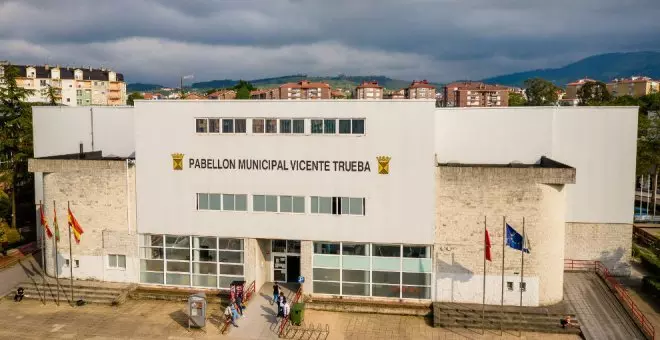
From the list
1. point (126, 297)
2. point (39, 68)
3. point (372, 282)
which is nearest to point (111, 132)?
point (126, 297)

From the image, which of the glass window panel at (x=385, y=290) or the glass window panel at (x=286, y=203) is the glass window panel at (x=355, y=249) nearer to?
the glass window panel at (x=385, y=290)

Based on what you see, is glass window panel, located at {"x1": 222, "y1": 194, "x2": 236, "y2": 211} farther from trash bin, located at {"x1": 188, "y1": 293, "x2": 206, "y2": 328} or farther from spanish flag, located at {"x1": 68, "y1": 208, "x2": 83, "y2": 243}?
spanish flag, located at {"x1": 68, "y1": 208, "x2": 83, "y2": 243}

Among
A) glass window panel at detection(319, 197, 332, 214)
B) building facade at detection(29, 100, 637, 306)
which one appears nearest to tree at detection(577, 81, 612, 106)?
building facade at detection(29, 100, 637, 306)

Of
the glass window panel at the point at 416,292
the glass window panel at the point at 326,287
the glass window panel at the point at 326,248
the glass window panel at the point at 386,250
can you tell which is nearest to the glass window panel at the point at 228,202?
the glass window panel at the point at 326,248

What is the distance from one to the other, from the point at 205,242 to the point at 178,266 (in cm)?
199

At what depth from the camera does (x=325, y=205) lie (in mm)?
25594

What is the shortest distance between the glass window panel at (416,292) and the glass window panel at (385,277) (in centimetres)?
55

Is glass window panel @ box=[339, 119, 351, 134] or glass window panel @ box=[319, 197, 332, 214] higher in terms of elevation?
glass window panel @ box=[339, 119, 351, 134]

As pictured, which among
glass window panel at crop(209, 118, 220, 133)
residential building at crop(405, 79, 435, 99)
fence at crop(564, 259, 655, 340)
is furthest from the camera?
residential building at crop(405, 79, 435, 99)

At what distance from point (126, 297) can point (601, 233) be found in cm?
2587

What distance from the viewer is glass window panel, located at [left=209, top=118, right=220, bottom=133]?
26391mm

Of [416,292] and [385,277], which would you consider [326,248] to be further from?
[416,292]

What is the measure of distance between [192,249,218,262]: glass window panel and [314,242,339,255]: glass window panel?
525 centimetres

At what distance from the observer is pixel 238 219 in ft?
86.2
